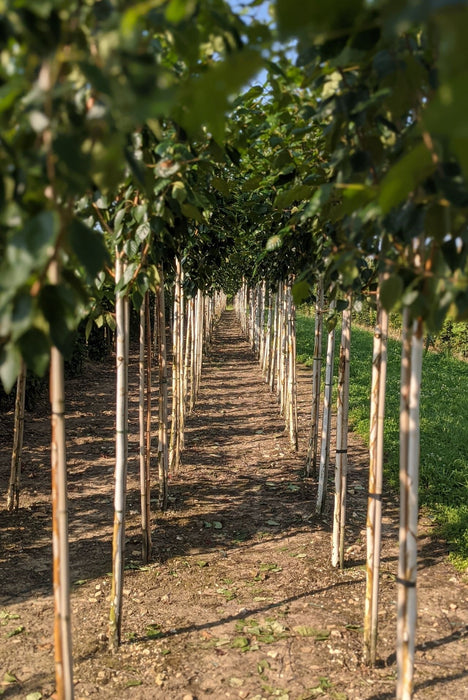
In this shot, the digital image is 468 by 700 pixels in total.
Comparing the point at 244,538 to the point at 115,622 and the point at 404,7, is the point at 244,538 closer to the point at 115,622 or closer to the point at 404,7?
the point at 115,622

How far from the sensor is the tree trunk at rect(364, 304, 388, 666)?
2660mm

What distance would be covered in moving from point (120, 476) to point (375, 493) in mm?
1255

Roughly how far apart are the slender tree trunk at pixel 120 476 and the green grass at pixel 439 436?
7.90 feet

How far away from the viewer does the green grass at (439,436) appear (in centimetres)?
494

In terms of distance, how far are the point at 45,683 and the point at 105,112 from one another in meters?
2.76

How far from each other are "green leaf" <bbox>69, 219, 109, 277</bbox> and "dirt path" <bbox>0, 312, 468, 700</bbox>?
8.00 feet

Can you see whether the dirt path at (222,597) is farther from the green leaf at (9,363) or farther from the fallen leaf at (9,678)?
the green leaf at (9,363)

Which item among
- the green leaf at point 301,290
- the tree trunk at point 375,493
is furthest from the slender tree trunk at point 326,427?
the green leaf at point 301,290

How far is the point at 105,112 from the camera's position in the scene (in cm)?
96

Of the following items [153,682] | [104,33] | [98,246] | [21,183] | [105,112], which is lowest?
[153,682]

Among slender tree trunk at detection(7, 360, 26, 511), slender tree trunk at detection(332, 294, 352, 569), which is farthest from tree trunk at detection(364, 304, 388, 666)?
slender tree trunk at detection(7, 360, 26, 511)

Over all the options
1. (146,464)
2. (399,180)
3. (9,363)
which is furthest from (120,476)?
(399,180)

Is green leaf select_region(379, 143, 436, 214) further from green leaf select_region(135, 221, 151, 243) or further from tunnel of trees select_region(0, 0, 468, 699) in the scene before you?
green leaf select_region(135, 221, 151, 243)

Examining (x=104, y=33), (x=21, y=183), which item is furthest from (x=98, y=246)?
(x=104, y=33)
